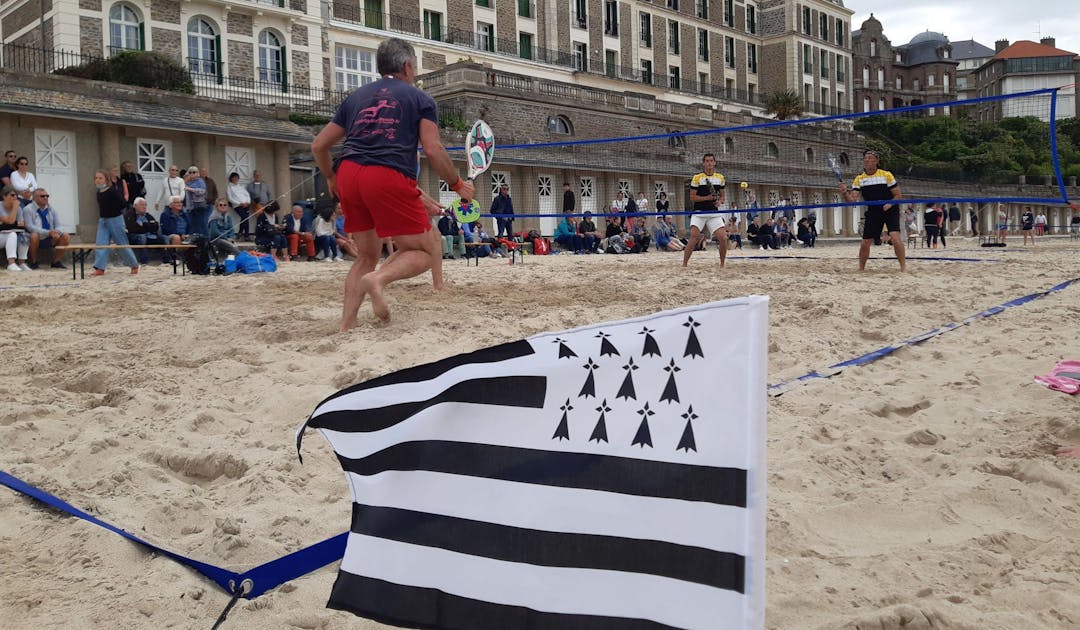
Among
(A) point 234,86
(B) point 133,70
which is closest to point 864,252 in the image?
(B) point 133,70

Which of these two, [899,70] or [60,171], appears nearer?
[60,171]

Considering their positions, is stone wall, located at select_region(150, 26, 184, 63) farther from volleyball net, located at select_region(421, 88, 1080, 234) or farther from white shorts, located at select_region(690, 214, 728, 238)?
white shorts, located at select_region(690, 214, 728, 238)

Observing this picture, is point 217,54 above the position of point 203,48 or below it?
below

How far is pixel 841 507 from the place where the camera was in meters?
2.74

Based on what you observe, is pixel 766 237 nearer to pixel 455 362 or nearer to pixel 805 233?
pixel 805 233

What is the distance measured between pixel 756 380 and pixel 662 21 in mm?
57112

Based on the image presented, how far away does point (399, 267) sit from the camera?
541 cm

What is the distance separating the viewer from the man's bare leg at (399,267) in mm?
→ 5273

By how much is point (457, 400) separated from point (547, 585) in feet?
1.27

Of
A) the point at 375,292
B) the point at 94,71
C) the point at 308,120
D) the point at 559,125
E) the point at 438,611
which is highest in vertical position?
the point at 94,71

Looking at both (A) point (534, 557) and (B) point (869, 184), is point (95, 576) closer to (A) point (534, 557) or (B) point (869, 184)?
(A) point (534, 557)

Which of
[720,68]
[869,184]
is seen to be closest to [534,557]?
[869,184]

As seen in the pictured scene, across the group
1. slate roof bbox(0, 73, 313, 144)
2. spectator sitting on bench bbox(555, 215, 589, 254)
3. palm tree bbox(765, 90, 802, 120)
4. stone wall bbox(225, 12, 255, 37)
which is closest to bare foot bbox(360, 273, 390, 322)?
slate roof bbox(0, 73, 313, 144)

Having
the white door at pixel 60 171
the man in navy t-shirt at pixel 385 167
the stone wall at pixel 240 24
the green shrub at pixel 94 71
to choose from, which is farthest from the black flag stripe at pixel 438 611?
the stone wall at pixel 240 24
